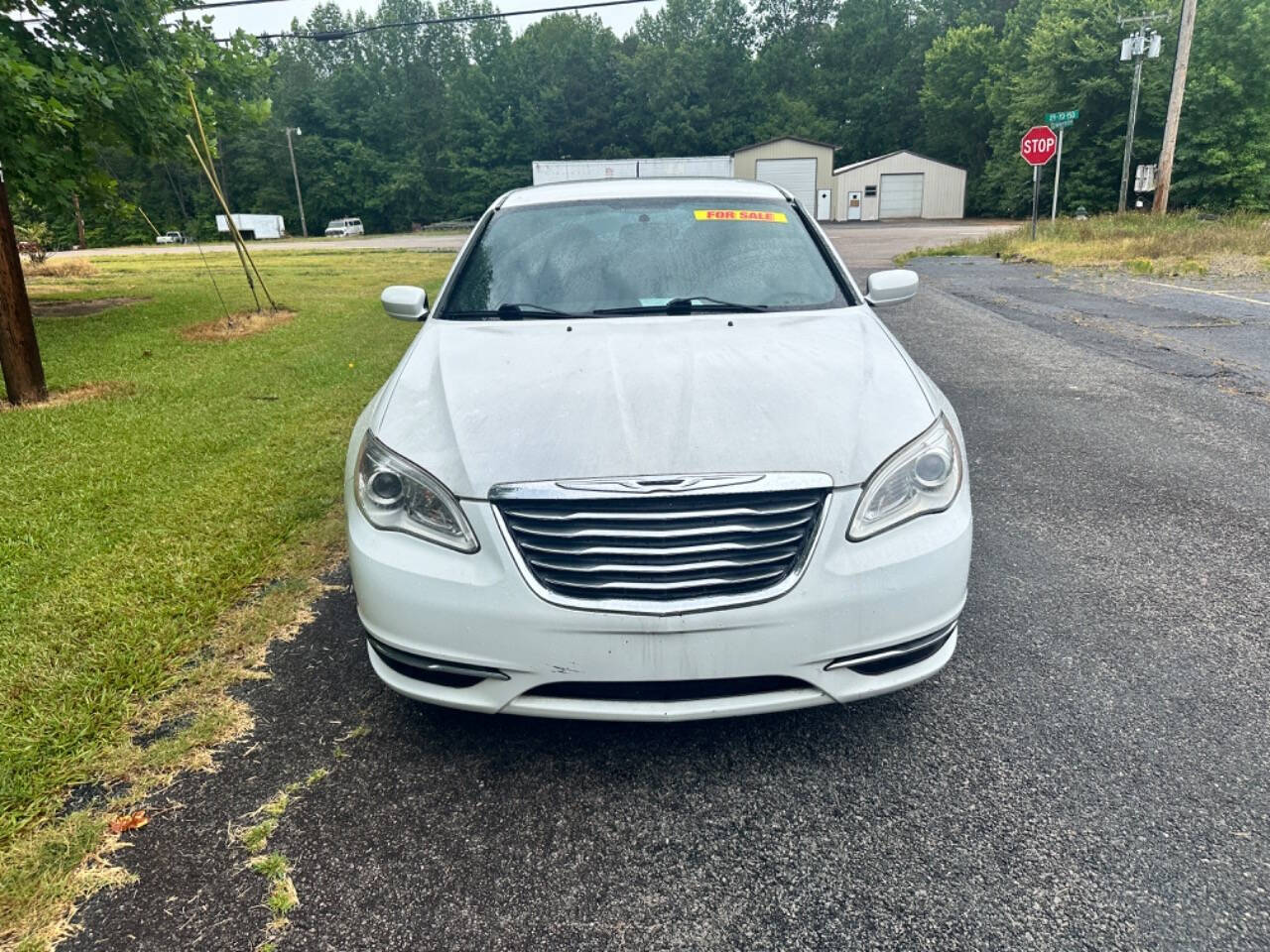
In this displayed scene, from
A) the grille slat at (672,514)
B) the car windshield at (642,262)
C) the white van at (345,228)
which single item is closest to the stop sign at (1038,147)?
the car windshield at (642,262)

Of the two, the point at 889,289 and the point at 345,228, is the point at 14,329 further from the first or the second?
the point at 345,228

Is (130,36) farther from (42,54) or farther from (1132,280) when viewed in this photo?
(1132,280)

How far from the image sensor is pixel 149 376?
8242 mm

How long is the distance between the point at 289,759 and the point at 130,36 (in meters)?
11.1

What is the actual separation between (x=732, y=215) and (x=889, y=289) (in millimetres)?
769

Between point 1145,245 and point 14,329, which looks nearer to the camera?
point 14,329

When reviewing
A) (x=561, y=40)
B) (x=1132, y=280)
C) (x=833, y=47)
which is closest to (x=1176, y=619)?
(x=1132, y=280)

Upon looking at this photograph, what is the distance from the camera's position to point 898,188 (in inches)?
2179

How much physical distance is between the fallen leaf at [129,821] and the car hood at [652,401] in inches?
46.7

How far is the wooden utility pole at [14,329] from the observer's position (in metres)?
6.89

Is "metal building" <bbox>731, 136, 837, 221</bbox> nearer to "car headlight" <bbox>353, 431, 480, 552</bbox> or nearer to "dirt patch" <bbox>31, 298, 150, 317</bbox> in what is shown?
"dirt patch" <bbox>31, 298, 150, 317</bbox>

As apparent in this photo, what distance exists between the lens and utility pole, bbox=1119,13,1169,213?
27.3m

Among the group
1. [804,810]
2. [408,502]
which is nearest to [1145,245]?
[804,810]

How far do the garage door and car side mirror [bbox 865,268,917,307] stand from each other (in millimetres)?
56170
